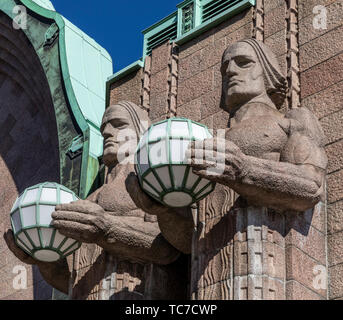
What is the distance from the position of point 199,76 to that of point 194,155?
339cm

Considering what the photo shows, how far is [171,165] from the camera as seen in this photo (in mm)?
8188

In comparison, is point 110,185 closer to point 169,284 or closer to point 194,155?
point 169,284

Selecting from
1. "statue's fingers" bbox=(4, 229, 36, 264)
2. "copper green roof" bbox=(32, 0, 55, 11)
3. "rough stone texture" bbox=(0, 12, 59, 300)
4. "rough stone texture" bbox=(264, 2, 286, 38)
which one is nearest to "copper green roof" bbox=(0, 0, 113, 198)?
"copper green roof" bbox=(32, 0, 55, 11)

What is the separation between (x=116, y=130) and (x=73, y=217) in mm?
1702

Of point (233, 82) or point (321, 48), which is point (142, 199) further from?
point (321, 48)

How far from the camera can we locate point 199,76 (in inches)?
442

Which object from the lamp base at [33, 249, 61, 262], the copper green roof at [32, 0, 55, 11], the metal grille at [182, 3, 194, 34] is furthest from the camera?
the copper green roof at [32, 0, 55, 11]

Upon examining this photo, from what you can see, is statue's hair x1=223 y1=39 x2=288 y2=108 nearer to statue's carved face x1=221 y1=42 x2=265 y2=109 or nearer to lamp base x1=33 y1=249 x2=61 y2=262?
statue's carved face x1=221 y1=42 x2=265 y2=109

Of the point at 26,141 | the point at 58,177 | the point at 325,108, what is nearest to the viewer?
the point at 325,108

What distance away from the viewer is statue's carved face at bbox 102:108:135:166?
10539 millimetres

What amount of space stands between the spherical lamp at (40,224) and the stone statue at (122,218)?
0.80 feet

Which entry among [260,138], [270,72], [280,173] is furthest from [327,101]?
[280,173]

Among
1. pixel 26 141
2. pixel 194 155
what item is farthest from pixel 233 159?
pixel 26 141

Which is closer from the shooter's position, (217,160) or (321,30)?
(217,160)
